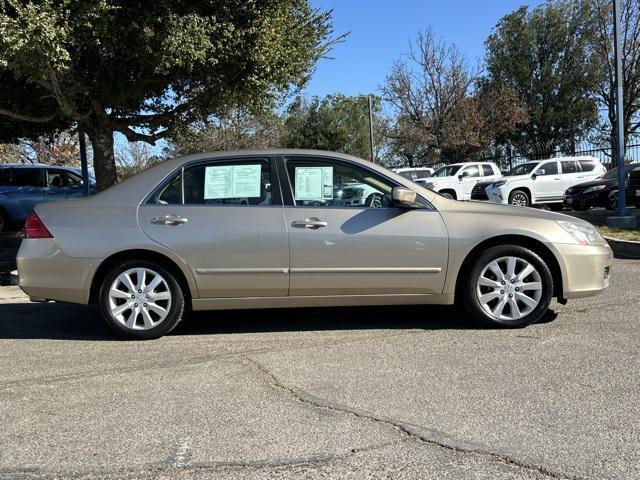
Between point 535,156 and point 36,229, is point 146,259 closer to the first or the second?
point 36,229

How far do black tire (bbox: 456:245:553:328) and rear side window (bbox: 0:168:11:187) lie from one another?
40.5ft

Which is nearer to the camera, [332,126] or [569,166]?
[569,166]

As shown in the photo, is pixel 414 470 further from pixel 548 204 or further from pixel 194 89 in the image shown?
pixel 548 204

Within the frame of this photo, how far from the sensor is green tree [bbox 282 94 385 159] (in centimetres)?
4700

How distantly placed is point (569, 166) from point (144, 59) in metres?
14.2

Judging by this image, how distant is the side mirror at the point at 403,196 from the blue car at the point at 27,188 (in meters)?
11.0

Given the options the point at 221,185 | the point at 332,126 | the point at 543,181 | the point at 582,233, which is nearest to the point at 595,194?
the point at 543,181

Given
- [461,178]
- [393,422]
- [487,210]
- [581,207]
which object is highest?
[461,178]

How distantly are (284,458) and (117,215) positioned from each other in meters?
3.03

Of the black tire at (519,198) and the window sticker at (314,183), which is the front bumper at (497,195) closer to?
the black tire at (519,198)

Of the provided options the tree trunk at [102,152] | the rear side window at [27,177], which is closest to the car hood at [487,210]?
the tree trunk at [102,152]

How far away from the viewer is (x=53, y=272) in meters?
5.24

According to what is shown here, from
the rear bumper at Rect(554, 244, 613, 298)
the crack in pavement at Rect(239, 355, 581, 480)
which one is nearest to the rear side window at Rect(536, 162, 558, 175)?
the rear bumper at Rect(554, 244, 613, 298)

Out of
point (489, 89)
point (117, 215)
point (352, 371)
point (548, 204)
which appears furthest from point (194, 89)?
point (489, 89)
